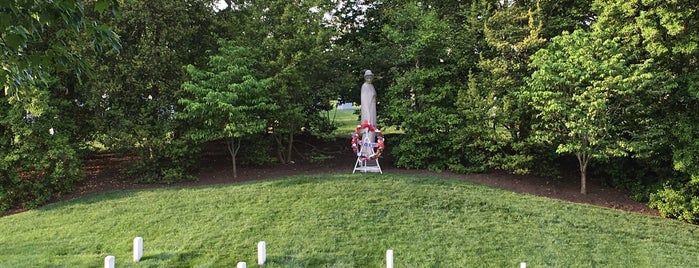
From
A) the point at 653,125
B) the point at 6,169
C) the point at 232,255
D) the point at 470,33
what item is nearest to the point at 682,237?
the point at 653,125

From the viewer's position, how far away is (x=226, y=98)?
945 cm

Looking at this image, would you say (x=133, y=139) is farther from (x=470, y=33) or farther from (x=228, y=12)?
(x=470, y=33)

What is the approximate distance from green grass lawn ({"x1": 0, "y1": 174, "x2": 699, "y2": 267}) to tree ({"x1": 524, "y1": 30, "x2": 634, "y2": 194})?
5.08 ft

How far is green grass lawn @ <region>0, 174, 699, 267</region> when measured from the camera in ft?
20.0

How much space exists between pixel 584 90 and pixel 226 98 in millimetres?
7751

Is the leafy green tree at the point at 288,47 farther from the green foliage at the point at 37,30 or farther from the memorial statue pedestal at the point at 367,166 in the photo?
the green foliage at the point at 37,30

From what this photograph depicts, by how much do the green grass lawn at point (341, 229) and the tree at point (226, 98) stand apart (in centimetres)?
150

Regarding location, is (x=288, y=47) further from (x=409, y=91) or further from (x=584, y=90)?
(x=584, y=90)

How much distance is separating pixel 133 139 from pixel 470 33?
892cm

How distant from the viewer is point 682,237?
736cm

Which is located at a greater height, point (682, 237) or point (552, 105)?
point (552, 105)

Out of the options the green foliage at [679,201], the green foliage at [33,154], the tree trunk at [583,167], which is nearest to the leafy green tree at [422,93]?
the tree trunk at [583,167]

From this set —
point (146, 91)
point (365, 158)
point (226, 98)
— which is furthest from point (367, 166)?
point (146, 91)

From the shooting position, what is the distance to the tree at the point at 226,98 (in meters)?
9.45
